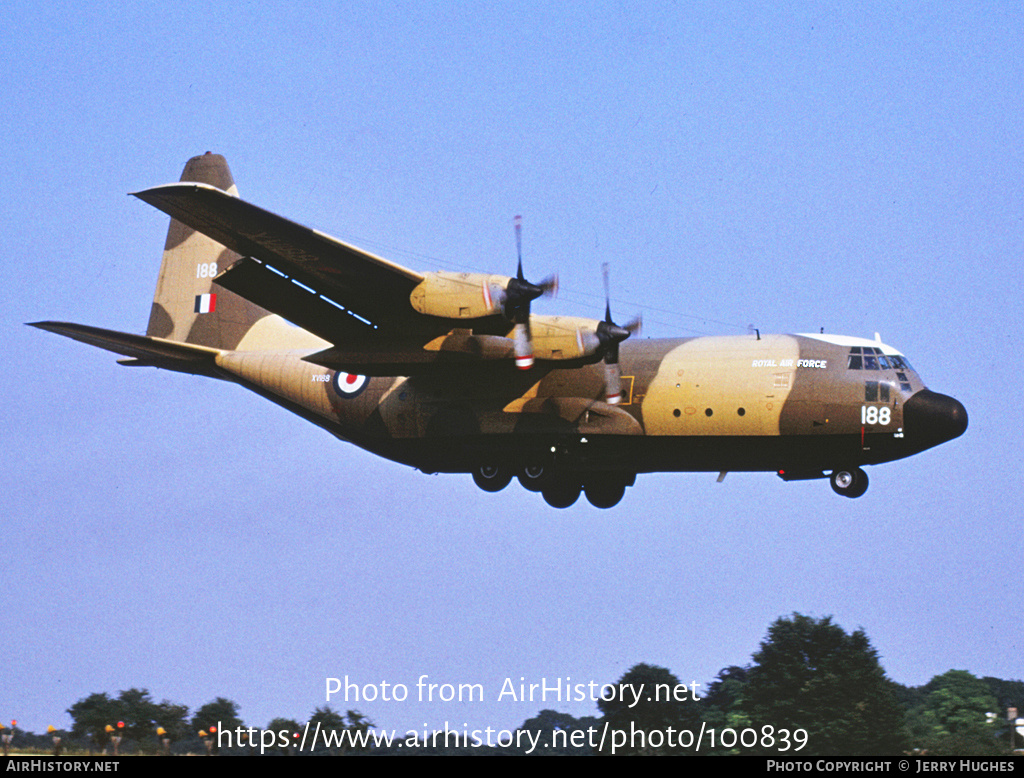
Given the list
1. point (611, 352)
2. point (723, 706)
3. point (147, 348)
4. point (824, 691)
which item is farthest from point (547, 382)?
point (723, 706)

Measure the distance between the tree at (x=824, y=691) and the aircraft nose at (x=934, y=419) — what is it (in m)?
8.07

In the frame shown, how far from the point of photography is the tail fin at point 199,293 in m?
27.8

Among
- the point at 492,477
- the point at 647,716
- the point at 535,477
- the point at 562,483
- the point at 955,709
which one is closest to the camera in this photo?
the point at 535,477

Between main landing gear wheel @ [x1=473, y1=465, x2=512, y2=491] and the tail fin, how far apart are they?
6.92m

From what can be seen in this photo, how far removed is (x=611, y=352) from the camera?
22422mm

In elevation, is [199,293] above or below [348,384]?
above

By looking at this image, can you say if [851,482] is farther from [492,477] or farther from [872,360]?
[492,477]

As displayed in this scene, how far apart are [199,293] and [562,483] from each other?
34.0 feet

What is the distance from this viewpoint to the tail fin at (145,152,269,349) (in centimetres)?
2777

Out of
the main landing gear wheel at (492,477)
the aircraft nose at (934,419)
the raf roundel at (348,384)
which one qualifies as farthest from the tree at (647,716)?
the raf roundel at (348,384)

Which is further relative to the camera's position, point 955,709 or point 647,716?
point 955,709

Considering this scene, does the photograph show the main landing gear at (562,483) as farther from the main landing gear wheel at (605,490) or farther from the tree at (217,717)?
the tree at (217,717)

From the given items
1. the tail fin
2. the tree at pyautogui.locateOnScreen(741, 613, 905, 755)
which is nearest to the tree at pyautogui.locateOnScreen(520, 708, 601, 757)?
the tree at pyautogui.locateOnScreen(741, 613, 905, 755)
